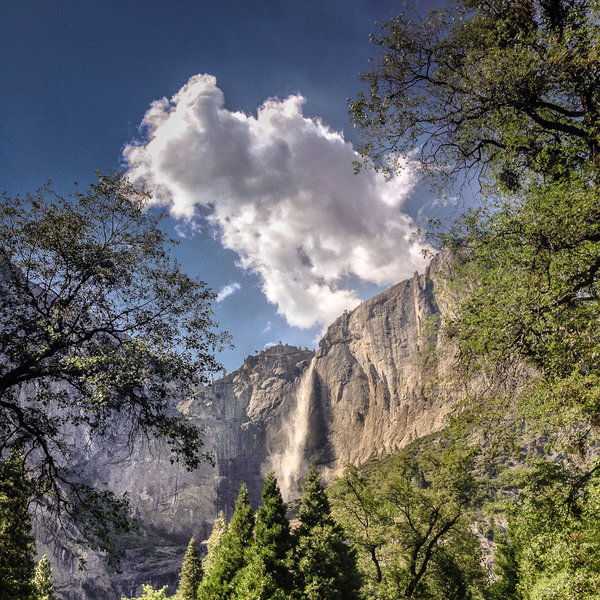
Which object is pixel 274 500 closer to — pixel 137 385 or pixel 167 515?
pixel 137 385

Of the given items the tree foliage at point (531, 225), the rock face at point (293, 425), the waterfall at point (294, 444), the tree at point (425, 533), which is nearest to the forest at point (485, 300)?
the tree foliage at point (531, 225)

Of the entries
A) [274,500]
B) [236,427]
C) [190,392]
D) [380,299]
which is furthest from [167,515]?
[190,392]

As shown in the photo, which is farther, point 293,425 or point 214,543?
point 293,425

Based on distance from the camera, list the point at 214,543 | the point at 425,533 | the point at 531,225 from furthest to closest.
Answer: the point at 214,543 → the point at 425,533 → the point at 531,225

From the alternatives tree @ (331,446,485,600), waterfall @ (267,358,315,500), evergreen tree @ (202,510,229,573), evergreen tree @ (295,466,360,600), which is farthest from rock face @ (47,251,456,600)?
evergreen tree @ (295,466,360,600)

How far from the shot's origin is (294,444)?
4491 inches

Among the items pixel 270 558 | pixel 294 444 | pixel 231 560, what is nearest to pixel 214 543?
pixel 231 560

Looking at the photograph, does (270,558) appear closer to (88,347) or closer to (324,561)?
(324,561)

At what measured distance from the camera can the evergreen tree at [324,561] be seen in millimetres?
15711

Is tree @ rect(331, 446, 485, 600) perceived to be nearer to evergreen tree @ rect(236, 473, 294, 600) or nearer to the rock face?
evergreen tree @ rect(236, 473, 294, 600)

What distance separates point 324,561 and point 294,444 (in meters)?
103

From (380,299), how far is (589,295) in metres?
118

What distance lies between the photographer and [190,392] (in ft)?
26.3

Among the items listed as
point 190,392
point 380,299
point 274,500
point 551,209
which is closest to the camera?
point 551,209
